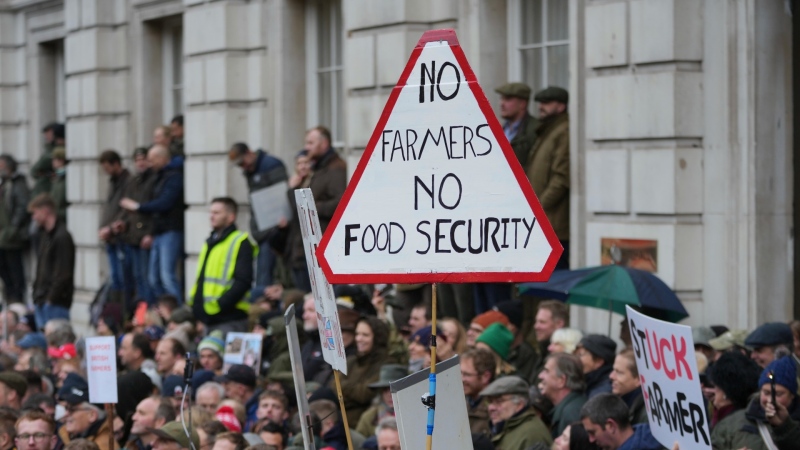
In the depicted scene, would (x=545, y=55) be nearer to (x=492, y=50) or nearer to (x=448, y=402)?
(x=492, y=50)

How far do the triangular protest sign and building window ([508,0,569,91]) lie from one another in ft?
27.0

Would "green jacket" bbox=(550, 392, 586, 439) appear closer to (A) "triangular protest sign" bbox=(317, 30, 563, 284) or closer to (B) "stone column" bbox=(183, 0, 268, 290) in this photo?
(A) "triangular protest sign" bbox=(317, 30, 563, 284)

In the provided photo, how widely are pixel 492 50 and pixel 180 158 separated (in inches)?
221

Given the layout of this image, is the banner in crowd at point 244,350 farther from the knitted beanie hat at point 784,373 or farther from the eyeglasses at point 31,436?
the knitted beanie hat at point 784,373

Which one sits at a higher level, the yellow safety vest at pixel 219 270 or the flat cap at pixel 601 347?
the yellow safety vest at pixel 219 270

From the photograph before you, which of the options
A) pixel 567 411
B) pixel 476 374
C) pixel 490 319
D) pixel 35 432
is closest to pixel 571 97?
pixel 490 319

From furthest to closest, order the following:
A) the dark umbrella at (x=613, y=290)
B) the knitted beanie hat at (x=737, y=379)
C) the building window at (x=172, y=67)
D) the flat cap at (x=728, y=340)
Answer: the building window at (x=172, y=67) → the dark umbrella at (x=613, y=290) → the flat cap at (x=728, y=340) → the knitted beanie hat at (x=737, y=379)

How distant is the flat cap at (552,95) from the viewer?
1267 cm

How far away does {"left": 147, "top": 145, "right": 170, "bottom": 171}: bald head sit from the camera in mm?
17562

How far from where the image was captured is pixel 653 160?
11656mm

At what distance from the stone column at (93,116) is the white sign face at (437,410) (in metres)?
15.7

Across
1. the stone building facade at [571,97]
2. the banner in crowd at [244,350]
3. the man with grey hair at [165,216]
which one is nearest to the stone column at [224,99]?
the stone building facade at [571,97]

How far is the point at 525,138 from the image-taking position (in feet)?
41.6

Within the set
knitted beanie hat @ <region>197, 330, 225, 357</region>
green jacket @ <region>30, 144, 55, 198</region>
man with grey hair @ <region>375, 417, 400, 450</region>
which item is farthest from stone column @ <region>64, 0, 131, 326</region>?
man with grey hair @ <region>375, 417, 400, 450</region>
